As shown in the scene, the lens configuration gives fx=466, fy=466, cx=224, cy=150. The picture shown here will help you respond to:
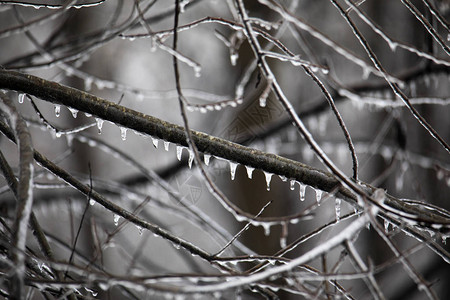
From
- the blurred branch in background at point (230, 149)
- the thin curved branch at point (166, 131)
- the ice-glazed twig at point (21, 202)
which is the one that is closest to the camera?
the ice-glazed twig at point (21, 202)

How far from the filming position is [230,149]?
1.37m

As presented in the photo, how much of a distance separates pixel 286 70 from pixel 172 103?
7.59 ft

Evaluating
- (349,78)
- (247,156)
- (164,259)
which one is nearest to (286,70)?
(349,78)

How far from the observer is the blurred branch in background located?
112cm

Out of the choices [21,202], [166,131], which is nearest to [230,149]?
[166,131]

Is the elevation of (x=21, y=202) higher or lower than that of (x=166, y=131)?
lower

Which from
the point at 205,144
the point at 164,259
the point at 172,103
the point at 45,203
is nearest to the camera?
the point at 205,144

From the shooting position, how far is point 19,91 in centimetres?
140

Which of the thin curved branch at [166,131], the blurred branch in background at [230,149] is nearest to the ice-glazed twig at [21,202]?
the blurred branch in background at [230,149]

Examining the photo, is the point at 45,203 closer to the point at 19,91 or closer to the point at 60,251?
the point at 19,91

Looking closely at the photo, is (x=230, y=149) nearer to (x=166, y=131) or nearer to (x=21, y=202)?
(x=166, y=131)

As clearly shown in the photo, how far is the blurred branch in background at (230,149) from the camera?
44.0 inches

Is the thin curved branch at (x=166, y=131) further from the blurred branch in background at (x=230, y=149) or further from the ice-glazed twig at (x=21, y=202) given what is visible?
the ice-glazed twig at (x=21, y=202)

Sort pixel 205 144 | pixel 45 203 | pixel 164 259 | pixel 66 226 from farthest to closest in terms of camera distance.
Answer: pixel 164 259, pixel 66 226, pixel 45 203, pixel 205 144
